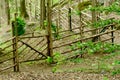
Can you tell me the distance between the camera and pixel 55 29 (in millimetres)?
19984

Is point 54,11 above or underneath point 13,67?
above

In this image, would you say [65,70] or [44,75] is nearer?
[44,75]

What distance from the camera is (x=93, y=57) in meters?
13.9

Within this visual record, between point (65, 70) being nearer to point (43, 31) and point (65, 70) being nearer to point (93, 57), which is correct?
point (93, 57)

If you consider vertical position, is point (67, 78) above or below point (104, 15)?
below

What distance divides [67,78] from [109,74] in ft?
4.99

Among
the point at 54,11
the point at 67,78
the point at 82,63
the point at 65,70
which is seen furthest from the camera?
the point at 54,11

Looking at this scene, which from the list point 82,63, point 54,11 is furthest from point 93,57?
point 54,11

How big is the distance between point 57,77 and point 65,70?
123 centimetres

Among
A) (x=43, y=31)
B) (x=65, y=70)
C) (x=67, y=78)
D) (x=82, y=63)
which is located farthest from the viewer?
(x=43, y=31)

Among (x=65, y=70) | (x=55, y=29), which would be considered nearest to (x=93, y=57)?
(x=65, y=70)

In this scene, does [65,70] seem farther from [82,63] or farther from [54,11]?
[54,11]

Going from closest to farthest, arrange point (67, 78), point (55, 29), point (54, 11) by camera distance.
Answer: point (67, 78) < point (55, 29) < point (54, 11)

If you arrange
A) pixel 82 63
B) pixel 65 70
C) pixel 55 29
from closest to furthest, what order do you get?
1. pixel 65 70
2. pixel 82 63
3. pixel 55 29
